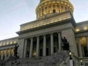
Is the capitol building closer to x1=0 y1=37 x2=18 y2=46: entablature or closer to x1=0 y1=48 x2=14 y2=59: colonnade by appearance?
x1=0 y1=37 x2=18 y2=46: entablature

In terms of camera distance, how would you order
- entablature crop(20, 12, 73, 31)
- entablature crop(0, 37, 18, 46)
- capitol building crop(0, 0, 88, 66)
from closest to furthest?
capitol building crop(0, 0, 88, 66), entablature crop(20, 12, 73, 31), entablature crop(0, 37, 18, 46)


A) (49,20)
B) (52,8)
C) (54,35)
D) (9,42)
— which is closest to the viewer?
(54,35)

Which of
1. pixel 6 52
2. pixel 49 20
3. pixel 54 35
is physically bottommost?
pixel 6 52

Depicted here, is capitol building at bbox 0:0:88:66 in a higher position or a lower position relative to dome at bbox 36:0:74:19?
lower

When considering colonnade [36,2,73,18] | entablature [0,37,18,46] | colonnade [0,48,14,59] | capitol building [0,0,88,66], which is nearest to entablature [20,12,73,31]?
capitol building [0,0,88,66]

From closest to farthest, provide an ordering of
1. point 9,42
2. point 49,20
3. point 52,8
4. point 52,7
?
point 49,20 → point 52,8 → point 52,7 → point 9,42

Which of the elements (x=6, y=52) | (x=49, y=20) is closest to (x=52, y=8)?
(x=49, y=20)

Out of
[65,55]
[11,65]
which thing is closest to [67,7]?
[65,55]

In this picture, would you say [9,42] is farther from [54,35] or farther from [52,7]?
[54,35]

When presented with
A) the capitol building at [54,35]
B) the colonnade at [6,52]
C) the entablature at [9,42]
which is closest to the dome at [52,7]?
the capitol building at [54,35]

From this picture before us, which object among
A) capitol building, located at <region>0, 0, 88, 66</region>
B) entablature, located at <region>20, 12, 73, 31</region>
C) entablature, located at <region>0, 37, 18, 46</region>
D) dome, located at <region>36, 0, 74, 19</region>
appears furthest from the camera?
entablature, located at <region>0, 37, 18, 46</region>

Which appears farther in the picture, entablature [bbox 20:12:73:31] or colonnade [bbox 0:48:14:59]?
colonnade [bbox 0:48:14:59]

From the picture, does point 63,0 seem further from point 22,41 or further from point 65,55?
point 65,55

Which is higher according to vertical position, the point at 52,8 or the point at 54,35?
the point at 52,8
